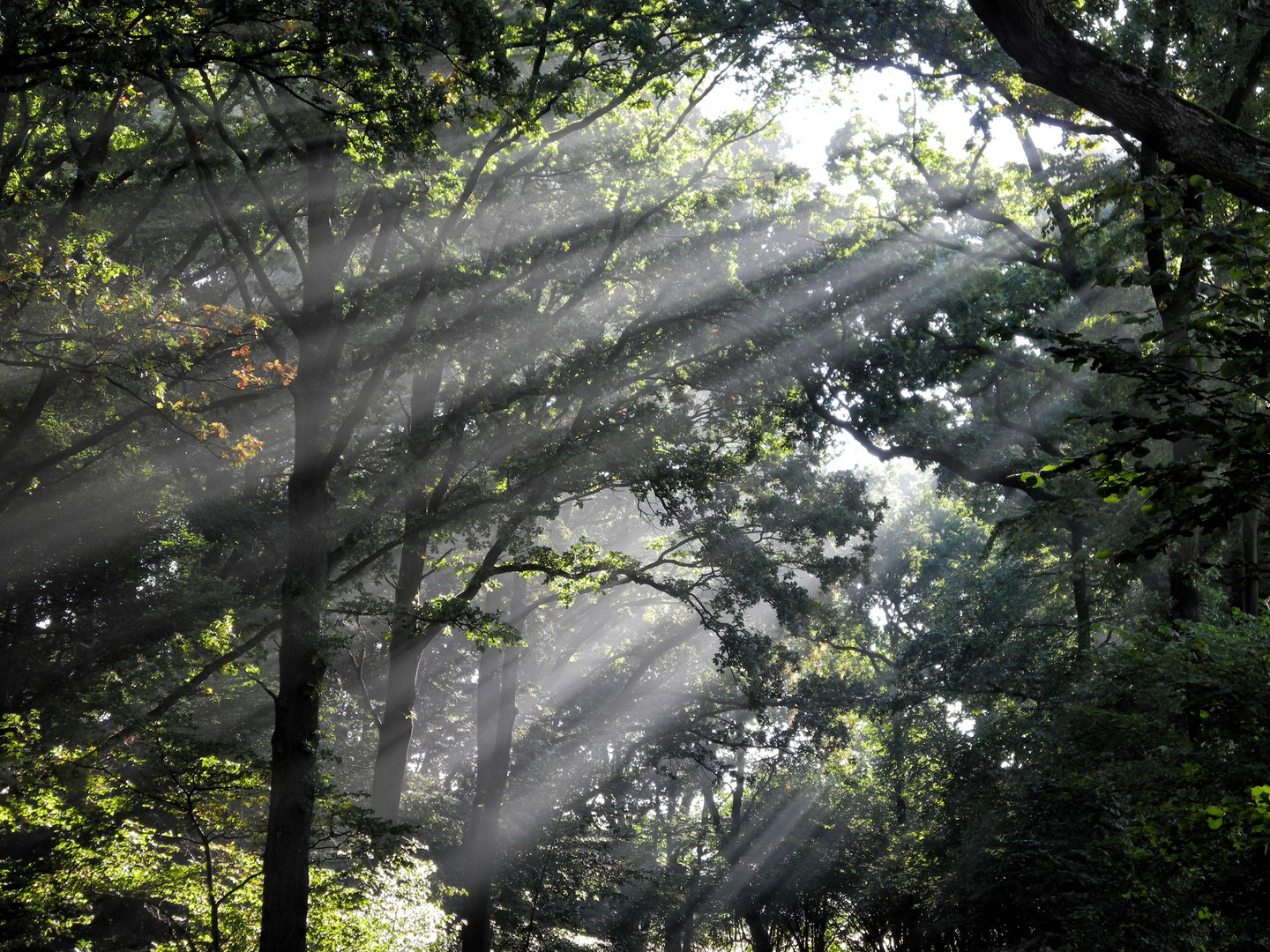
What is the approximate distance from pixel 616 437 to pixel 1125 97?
313 inches

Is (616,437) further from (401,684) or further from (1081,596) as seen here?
(1081,596)

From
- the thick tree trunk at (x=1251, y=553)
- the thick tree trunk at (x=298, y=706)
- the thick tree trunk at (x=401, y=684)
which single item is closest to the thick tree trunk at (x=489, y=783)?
the thick tree trunk at (x=401, y=684)

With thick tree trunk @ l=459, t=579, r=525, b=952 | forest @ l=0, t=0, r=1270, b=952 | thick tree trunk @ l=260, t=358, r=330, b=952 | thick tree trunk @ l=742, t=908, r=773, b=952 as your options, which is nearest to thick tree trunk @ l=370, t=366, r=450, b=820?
forest @ l=0, t=0, r=1270, b=952

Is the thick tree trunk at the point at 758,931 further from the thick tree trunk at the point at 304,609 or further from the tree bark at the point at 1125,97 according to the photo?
the tree bark at the point at 1125,97

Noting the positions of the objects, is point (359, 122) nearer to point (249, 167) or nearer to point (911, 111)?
point (249, 167)

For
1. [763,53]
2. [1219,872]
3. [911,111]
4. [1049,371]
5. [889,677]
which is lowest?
[1219,872]

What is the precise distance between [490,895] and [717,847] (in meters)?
6.10

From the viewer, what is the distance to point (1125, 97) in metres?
3.99

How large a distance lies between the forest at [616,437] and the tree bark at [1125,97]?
0.9 inches

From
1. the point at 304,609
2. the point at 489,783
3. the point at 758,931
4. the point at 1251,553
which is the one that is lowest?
the point at 758,931

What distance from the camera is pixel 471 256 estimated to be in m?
11.7

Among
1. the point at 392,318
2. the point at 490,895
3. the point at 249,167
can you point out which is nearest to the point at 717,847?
the point at 490,895

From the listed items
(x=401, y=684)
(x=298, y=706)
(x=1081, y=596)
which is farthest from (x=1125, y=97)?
(x=1081, y=596)

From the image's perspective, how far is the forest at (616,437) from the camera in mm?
6371
